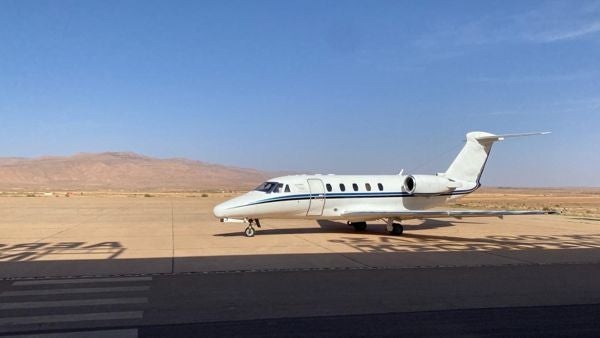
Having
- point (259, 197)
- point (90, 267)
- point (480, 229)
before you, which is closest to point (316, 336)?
point (90, 267)

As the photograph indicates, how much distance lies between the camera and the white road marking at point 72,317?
760 cm

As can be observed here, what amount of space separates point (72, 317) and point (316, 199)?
534 inches

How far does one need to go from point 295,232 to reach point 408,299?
13.1 m

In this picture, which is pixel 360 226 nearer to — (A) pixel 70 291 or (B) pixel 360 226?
(B) pixel 360 226

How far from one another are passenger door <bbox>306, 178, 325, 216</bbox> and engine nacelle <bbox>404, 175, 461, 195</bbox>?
4.02m

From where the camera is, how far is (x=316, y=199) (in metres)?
20.8

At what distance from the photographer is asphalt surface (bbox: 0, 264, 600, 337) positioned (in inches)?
286

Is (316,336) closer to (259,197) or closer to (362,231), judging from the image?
(259,197)

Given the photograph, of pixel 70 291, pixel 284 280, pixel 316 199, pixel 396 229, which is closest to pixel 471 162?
pixel 396 229

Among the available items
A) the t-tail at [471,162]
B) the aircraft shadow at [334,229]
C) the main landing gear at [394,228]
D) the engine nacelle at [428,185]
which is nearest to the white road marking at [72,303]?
the aircraft shadow at [334,229]

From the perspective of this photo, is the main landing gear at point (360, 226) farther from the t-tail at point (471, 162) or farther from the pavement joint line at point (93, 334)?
the pavement joint line at point (93, 334)

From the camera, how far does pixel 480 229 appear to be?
2481 centimetres

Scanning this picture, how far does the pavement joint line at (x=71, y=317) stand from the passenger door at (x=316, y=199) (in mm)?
12963

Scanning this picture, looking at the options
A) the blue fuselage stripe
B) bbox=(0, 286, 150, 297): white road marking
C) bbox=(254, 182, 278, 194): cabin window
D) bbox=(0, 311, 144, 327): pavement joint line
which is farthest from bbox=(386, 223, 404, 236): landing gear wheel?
bbox=(0, 311, 144, 327): pavement joint line
